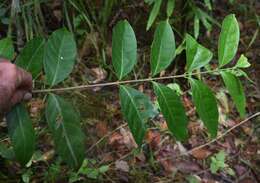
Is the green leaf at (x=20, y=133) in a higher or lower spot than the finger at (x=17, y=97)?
lower

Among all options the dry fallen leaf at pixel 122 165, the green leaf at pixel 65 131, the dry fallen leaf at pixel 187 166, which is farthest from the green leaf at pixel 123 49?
the dry fallen leaf at pixel 187 166

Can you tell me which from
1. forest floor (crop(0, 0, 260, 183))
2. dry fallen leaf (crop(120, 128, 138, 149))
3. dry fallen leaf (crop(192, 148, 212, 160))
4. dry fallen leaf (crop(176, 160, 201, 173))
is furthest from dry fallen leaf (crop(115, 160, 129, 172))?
dry fallen leaf (crop(192, 148, 212, 160))

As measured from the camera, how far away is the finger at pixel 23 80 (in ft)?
2.84

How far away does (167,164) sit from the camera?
212 centimetres

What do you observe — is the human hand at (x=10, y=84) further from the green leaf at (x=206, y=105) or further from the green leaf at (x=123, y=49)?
the green leaf at (x=206, y=105)

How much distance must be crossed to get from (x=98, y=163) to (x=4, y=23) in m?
0.90

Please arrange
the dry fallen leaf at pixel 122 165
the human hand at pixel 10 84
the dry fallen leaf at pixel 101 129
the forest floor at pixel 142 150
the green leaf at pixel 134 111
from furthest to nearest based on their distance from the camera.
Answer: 1. the dry fallen leaf at pixel 101 129
2. the dry fallen leaf at pixel 122 165
3. the forest floor at pixel 142 150
4. the green leaf at pixel 134 111
5. the human hand at pixel 10 84

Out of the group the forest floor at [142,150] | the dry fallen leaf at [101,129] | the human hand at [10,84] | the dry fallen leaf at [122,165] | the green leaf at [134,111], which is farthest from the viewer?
the dry fallen leaf at [101,129]

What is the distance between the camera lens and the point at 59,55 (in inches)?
38.4

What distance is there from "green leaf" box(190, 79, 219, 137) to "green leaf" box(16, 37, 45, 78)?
14.5 inches

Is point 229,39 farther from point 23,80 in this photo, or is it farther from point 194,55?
point 23,80

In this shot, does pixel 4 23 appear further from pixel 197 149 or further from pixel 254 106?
pixel 254 106

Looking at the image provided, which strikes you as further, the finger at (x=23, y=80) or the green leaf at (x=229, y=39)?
the green leaf at (x=229, y=39)

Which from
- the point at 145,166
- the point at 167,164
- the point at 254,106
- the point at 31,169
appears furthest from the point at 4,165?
the point at 254,106
